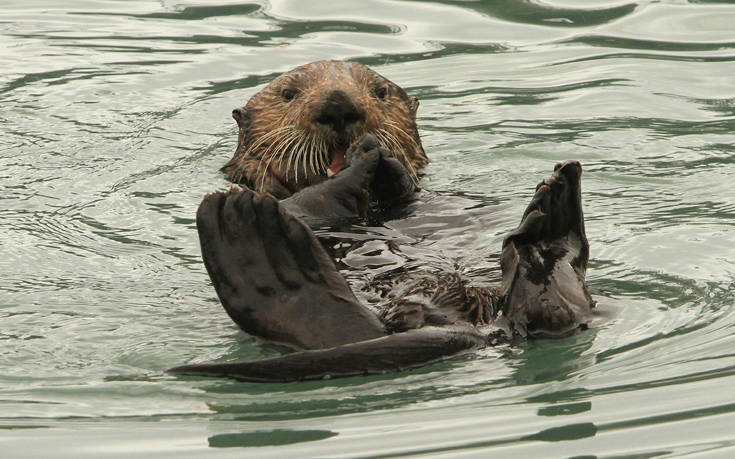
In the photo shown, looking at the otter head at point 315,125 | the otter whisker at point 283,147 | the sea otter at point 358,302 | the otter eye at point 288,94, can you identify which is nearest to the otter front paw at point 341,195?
the otter head at point 315,125

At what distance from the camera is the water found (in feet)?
10.4

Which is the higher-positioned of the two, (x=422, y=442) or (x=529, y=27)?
(x=529, y=27)

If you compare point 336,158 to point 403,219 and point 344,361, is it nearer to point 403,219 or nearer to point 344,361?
point 403,219

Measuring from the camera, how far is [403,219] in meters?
4.91

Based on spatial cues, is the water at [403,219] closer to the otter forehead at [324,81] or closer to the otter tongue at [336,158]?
the otter tongue at [336,158]

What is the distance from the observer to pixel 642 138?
6715 mm

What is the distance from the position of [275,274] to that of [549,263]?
0.89m

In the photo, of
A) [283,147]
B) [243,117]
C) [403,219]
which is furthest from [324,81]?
[403,219]

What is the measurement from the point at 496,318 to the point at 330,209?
114cm

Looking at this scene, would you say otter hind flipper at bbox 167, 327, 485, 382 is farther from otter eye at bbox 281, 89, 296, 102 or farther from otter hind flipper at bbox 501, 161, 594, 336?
otter eye at bbox 281, 89, 296, 102

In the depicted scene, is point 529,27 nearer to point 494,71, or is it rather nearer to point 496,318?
point 494,71

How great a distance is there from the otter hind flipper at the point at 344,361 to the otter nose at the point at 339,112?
1.74m

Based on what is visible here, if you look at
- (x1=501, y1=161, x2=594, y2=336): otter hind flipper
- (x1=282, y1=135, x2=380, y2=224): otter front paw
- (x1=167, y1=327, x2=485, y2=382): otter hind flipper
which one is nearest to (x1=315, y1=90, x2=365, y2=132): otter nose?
(x1=282, y1=135, x2=380, y2=224): otter front paw

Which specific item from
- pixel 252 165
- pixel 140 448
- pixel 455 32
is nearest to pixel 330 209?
pixel 252 165
